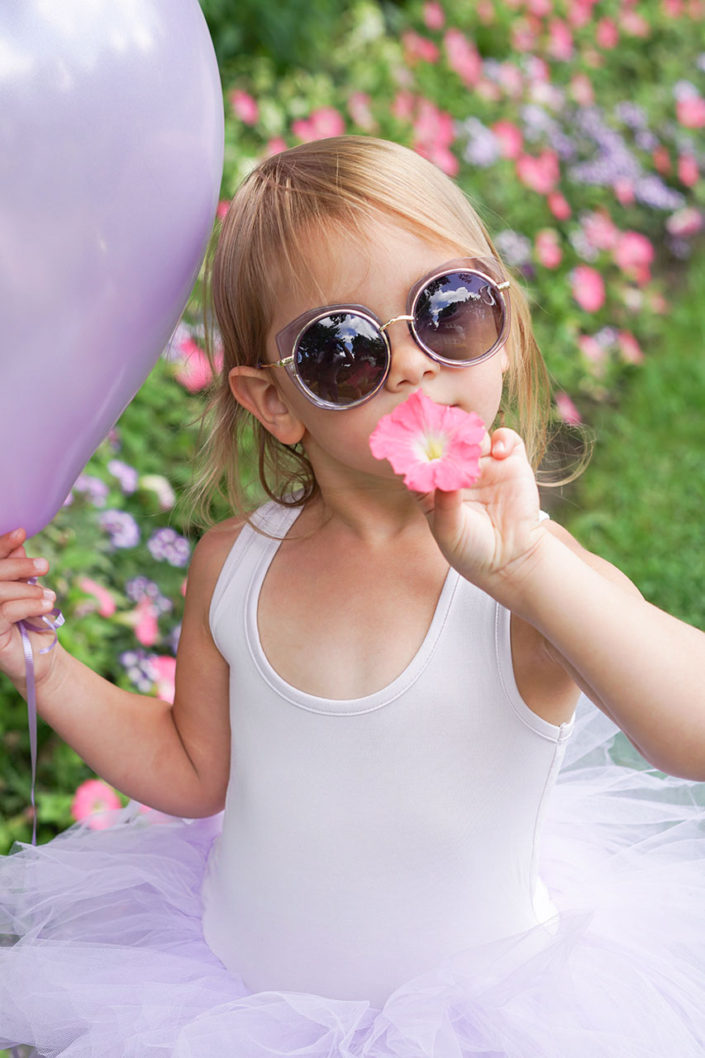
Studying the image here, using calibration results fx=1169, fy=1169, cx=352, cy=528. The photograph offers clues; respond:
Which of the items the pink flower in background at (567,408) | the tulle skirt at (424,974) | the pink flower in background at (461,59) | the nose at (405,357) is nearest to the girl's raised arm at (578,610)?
the nose at (405,357)

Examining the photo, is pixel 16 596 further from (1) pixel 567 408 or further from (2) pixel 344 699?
(1) pixel 567 408

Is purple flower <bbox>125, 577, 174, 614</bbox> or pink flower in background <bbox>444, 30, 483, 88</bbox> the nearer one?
purple flower <bbox>125, 577, 174, 614</bbox>

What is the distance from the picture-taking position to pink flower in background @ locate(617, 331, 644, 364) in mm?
3949

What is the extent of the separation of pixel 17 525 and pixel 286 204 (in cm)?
50

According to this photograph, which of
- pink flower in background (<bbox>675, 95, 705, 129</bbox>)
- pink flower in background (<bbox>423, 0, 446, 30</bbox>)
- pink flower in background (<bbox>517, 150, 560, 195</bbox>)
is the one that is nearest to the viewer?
pink flower in background (<bbox>517, 150, 560, 195</bbox>)

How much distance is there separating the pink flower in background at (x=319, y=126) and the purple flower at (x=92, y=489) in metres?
1.50

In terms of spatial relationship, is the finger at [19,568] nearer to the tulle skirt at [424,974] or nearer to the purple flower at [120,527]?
the tulle skirt at [424,974]

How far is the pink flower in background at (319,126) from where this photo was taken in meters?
3.45

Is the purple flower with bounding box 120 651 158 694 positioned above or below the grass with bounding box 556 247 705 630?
above

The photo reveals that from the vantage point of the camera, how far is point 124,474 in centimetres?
252

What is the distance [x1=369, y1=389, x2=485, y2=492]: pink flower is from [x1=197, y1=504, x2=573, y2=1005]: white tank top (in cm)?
36

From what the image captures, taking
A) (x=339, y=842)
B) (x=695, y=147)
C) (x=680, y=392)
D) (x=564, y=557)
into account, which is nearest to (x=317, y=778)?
(x=339, y=842)

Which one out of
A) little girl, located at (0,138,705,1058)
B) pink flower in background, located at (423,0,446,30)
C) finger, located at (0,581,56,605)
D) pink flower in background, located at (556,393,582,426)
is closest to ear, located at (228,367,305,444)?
little girl, located at (0,138,705,1058)

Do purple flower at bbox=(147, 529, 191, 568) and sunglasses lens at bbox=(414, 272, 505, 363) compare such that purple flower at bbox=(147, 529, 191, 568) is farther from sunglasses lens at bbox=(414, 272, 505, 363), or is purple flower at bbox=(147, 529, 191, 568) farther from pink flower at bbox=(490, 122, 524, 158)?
pink flower at bbox=(490, 122, 524, 158)
